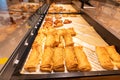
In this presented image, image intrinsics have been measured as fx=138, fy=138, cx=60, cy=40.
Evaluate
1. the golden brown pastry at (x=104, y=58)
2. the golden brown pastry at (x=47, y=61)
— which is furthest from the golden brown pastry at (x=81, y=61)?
the golden brown pastry at (x=47, y=61)

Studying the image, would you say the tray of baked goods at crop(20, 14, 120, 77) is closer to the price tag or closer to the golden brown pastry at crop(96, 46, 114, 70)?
the golden brown pastry at crop(96, 46, 114, 70)

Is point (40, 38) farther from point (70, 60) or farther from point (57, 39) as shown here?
point (70, 60)

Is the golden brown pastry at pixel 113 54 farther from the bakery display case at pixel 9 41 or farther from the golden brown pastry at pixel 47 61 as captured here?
the bakery display case at pixel 9 41

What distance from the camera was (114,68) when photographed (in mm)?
1086

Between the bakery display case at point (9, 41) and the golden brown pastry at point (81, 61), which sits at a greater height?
the bakery display case at point (9, 41)

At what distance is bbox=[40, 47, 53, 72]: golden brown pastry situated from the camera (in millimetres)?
1043

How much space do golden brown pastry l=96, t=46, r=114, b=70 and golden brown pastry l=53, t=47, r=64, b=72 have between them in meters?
0.33

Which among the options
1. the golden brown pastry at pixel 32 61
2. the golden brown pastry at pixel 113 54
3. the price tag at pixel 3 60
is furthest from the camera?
the golden brown pastry at pixel 113 54

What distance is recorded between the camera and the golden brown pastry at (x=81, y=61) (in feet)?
3.46

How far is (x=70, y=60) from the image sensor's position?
44.8 inches

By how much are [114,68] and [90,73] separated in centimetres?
23

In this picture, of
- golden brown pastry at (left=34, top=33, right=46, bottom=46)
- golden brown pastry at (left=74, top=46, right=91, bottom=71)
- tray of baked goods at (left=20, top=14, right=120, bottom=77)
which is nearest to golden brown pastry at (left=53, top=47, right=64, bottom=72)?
tray of baked goods at (left=20, top=14, right=120, bottom=77)

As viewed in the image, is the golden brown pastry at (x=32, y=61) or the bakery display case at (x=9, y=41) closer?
the bakery display case at (x=9, y=41)

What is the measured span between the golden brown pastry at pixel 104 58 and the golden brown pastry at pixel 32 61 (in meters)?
0.53
